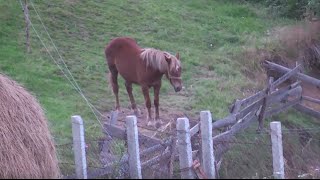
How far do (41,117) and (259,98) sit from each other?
6689 mm

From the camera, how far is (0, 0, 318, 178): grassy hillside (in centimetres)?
1527

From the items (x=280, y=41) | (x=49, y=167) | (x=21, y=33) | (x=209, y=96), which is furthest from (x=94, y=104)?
(x=280, y=41)

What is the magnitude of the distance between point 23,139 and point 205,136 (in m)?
2.05

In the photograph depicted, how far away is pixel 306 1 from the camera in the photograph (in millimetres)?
23953

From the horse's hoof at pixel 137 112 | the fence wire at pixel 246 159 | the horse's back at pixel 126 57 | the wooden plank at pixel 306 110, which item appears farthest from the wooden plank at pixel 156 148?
the wooden plank at pixel 306 110

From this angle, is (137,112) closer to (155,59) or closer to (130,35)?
(155,59)

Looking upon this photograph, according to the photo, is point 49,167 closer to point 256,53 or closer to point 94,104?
point 94,104

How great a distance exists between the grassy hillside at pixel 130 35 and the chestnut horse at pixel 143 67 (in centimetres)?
95

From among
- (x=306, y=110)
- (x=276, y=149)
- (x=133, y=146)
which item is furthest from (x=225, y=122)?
(x=306, y=110)

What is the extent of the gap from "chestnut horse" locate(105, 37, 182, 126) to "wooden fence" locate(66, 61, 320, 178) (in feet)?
3.86

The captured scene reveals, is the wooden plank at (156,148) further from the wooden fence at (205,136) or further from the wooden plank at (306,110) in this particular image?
the wooden plank at (306,110)

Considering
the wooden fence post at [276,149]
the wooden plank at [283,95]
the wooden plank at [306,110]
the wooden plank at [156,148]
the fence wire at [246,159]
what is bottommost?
the wooden plank at [306,110]

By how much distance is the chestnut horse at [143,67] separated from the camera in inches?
496

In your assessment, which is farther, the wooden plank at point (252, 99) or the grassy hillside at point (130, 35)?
the grassy hillside at point (130, 35)
